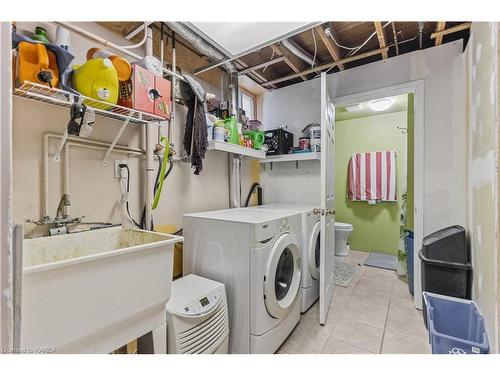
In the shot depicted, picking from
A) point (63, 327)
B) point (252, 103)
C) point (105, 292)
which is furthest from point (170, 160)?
point (252, 103)

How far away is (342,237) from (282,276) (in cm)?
202

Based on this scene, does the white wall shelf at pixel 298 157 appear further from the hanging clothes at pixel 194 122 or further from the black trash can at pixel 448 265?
the black trash can at pixel 448 265

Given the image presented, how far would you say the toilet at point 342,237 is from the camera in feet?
11.5

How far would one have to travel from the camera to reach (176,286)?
55.8 inches

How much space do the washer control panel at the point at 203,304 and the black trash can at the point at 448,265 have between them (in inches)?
57.3

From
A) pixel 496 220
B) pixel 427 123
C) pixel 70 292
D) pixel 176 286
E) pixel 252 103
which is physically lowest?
pixel 176 286

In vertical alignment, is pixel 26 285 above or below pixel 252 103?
below

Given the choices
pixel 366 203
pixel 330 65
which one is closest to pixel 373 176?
pixel 366 203

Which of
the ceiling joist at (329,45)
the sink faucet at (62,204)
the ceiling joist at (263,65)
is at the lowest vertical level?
the sink faucet at (62,204)

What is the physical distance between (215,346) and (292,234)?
0.90 m

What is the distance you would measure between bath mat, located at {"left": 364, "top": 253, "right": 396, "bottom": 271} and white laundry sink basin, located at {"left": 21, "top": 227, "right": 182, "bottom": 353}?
10.2 ft

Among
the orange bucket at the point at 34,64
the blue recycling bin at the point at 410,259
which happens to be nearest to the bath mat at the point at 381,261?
the blue recycling bin at the point at 410,259

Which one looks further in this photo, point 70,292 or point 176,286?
point 176,286

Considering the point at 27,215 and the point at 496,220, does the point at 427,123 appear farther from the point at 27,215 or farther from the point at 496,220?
the point at 27,215
